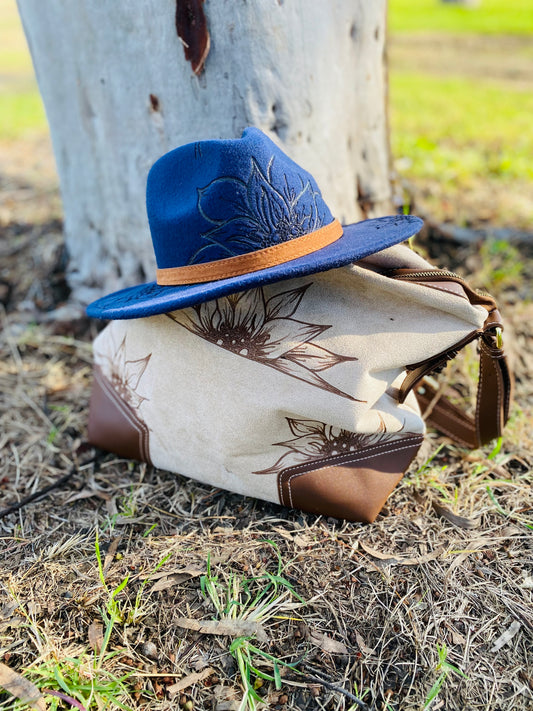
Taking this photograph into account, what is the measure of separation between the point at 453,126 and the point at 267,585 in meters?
4.82

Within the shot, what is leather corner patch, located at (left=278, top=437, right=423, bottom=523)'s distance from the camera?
140cm

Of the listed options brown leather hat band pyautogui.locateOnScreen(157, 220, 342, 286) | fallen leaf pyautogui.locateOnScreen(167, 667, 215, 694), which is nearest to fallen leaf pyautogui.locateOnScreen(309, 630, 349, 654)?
fallen leaf pyautogui.locateOnScreen(167, 667, 215, 694)

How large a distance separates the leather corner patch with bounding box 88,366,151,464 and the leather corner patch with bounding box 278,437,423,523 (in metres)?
0.45

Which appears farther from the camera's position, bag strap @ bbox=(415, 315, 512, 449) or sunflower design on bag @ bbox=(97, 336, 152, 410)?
sunflower design on bag @ bbox=(97, 336, 152, 410)

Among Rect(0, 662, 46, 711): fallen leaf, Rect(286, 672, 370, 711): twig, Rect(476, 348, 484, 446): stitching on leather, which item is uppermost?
Rect(476, 348, 484, 446): stitching on leather

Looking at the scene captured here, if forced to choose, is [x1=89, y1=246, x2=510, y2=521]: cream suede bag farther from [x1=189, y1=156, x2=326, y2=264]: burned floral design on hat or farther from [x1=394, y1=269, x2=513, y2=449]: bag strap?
[x1=189, y1=156, x2=326, y2=264]: burned floral design on hat

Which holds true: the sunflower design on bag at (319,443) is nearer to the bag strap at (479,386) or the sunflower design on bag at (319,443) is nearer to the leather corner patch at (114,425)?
the bag strap at (479,386)

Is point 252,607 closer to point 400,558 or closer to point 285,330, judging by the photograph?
point 400,558

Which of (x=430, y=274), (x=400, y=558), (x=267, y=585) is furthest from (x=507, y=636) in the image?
(x=430, y=274)

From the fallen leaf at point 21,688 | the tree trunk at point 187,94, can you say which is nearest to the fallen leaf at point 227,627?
the fallen leaf at point 21,688

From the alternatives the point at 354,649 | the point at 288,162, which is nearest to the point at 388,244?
the point at 288,162

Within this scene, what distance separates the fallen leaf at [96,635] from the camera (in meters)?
1.17

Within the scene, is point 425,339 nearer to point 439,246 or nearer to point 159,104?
point 159,104

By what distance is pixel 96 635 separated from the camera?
47.1 inches
